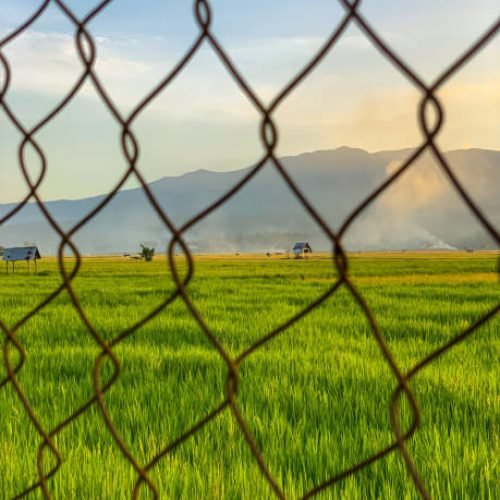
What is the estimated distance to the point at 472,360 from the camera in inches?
168

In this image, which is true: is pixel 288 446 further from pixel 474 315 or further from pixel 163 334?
pixel 474 315

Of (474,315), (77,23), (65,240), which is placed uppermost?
(77,23)

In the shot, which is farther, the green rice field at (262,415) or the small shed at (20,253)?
the small shed at (20,253)

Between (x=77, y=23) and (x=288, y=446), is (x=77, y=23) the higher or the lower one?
the higher one

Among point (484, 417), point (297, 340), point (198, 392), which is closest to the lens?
point (484, 417)

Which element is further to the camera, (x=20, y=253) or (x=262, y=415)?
(x=20, y=253)

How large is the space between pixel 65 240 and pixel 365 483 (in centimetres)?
120

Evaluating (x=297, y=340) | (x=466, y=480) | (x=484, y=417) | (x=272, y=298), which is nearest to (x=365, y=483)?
(x=466, y=480)

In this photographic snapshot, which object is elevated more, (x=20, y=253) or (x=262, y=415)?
(x=20, y=253)

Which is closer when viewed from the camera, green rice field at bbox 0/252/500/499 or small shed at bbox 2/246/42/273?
green rice field at bbox 0/252/500/499

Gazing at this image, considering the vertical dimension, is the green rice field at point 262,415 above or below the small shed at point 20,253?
below

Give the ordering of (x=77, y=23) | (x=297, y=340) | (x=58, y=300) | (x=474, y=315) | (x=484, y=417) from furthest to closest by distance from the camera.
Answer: (x=58, y=300) < (x=474, y=315) < (x=297, y=340) < (x=484, y=417) < (x=77, y=23)

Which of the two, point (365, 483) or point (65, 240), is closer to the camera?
point (65, 240)

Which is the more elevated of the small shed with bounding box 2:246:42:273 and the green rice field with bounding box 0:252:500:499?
the small shed with bounding box 2:246:42:273
